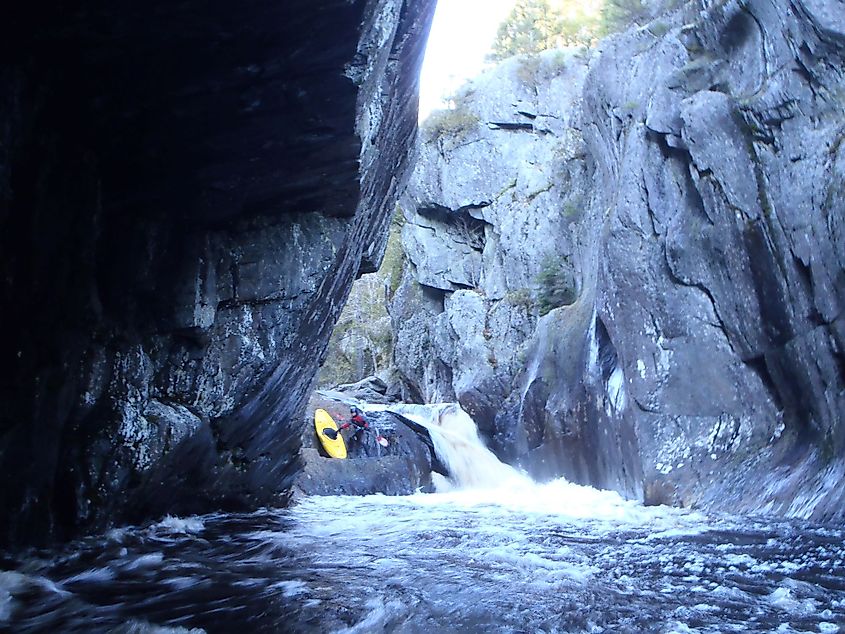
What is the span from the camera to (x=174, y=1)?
13.7ft

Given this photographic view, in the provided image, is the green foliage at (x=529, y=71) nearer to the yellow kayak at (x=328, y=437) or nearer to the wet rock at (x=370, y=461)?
the wet rock at (x=370, y=461)

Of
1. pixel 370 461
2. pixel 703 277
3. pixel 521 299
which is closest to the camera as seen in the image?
pixel 703 277

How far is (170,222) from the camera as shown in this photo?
6.91 meters

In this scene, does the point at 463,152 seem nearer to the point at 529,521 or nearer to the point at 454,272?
the point at 454,272

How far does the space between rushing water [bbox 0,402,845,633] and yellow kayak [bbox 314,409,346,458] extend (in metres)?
6.42

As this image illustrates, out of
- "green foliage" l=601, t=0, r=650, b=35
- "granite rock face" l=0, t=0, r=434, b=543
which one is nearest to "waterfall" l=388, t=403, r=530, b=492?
"granite rock face" l=0, t=0, r=434, b=543

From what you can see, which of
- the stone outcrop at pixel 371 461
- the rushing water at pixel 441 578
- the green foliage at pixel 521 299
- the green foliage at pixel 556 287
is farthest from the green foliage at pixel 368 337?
the rushing water at pixel 441 578

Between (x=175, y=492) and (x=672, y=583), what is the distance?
5715 millimetres

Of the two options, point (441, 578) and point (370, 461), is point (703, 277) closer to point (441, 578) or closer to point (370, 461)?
point (441, 578)

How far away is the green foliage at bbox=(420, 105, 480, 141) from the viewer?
2725 centimetres

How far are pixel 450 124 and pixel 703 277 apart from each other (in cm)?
1865

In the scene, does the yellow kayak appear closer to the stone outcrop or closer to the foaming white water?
the stone outcrop

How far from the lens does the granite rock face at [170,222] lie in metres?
4.58

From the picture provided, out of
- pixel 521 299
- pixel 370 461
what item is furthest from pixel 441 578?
pixel 521 299
